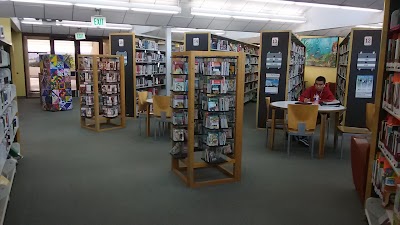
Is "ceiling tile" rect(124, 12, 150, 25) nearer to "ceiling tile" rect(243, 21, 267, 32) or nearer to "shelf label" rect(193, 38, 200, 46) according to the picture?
"shelf label" rect(193, 38, 200, 46)

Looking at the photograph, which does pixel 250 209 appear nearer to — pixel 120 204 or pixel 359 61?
pixel 120 204

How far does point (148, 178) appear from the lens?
4.64m

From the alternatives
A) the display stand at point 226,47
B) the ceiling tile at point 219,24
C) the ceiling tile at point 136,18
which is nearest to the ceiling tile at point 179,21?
the ceiling tile at point 136,18

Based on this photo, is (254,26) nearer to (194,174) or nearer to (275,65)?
(275,65)

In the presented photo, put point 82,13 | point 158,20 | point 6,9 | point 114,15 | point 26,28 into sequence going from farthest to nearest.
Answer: point 26,28 → point 158,20 → point 114,15 → point 82,13 → point 6,9

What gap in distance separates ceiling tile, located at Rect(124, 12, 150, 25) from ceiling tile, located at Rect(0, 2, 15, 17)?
145 inches

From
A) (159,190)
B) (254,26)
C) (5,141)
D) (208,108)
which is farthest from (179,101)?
(254,26)

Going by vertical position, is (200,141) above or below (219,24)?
below

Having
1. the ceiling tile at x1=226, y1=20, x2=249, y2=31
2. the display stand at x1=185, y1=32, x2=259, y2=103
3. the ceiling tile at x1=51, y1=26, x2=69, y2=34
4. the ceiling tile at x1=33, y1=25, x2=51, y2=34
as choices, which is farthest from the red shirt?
the ceiling tile at x1=33, y1=25, x2=51, y2=34

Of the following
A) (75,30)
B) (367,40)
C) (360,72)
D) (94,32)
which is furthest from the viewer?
(94,32)

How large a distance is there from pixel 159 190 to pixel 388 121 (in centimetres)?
264

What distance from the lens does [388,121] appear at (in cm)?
309

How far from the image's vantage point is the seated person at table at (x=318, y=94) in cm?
644

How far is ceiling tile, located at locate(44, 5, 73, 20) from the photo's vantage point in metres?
11.1
